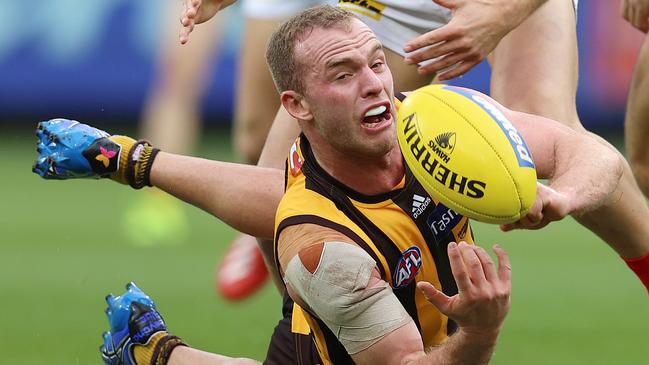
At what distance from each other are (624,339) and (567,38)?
1.88m

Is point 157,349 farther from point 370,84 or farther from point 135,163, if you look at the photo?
point 370,84

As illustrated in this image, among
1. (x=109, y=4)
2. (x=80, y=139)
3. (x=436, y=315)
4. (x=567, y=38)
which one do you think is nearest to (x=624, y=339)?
(x=567, y=38)

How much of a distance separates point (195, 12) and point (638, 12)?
2109 millimetres

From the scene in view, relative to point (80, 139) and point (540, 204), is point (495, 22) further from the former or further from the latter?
point (80, 139)

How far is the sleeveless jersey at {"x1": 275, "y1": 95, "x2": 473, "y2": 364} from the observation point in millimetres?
4309

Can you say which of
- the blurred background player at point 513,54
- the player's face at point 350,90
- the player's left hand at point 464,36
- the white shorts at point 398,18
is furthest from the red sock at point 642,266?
the player's face at point 350,90

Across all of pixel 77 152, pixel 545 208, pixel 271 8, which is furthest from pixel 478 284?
pixel 271 8

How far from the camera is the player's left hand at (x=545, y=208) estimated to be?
3777 mm


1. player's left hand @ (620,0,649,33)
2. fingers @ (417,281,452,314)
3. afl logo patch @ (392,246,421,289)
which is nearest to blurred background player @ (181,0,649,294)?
player's left hand @ (620,0,649,33)

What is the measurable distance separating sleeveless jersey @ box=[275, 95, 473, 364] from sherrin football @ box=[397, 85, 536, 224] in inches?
16.5

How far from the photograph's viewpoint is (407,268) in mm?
4375

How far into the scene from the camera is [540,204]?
3.78 meters

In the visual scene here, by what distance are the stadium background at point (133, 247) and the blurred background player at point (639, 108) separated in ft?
2.88

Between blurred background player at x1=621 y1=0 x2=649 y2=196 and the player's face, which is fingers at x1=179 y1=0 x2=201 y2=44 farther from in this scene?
blurred background player at x1=621 y1=0 x2=649 y2=196
